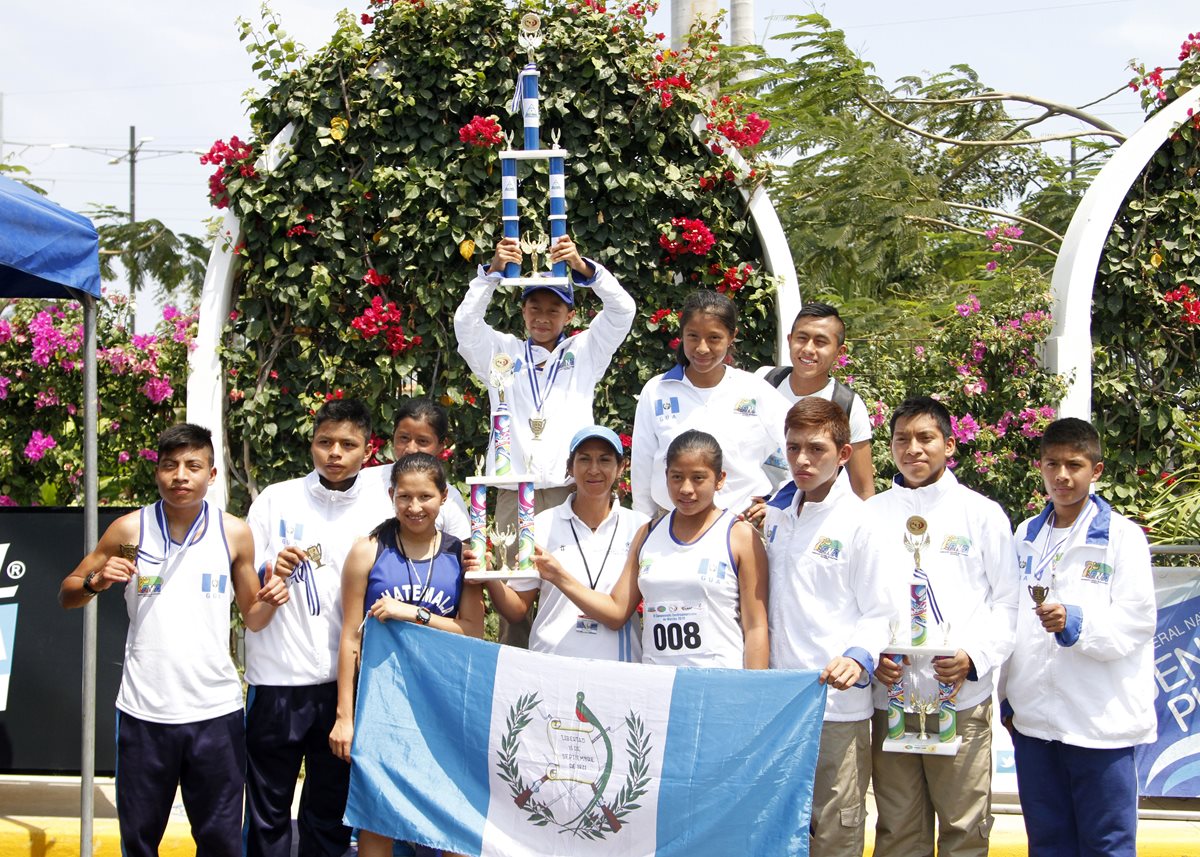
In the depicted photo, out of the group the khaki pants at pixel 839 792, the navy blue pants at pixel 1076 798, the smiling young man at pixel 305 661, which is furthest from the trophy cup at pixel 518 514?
the navy blue pants at pixel 1076 798

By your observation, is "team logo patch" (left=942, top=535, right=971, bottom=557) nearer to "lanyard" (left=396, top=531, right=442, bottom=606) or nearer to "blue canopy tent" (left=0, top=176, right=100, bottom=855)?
"lanyard" (left=396, top=531, right=442, bottom=606)

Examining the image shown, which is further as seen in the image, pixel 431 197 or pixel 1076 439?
pixel 431 197

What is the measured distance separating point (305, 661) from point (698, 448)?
1.71 m

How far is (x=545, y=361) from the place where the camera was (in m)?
5.39

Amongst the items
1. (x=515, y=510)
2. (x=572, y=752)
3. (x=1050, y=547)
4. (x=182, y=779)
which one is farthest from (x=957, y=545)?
(x=182, y=779)

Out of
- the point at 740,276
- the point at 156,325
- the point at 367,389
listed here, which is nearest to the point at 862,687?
the point at 740,276

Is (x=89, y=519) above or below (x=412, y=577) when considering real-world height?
above

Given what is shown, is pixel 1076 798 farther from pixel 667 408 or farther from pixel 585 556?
pixel 667 408

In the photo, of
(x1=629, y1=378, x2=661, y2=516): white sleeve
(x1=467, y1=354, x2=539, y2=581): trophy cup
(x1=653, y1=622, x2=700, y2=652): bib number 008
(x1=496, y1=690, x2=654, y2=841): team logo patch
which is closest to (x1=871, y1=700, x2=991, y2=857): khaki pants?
(x1=653, y1=622, x2=700, y2=652): bib number 008

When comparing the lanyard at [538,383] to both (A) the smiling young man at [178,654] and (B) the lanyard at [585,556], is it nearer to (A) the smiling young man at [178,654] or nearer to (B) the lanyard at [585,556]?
(B) the lanyard at [585,556]

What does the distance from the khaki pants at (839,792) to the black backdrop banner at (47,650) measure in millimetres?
3486

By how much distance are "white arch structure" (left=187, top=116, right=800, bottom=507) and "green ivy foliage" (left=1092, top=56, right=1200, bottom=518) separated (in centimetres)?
196

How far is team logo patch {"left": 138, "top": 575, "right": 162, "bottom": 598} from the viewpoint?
15.3ft

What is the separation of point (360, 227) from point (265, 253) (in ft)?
1.87
